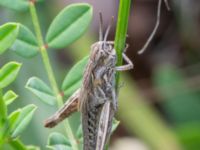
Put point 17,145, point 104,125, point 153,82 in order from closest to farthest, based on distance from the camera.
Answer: point 17,145, point 104,125, point 153,82

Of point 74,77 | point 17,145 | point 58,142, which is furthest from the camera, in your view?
point 74,77

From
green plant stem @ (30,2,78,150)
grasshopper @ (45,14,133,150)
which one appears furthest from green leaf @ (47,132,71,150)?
grasshopper @ (45,14,133,150)

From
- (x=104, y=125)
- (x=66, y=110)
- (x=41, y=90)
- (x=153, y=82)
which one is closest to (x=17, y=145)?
(x=41, y=90)

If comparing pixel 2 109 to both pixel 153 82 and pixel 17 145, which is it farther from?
pixel 153 82

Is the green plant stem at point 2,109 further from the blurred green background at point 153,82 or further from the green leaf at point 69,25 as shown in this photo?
the blurred green background at point 153,82

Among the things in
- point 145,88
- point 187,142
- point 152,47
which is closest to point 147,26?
point 152,47

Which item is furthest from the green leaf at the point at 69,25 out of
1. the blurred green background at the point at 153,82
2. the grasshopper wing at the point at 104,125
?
the blurred green background at the point at 153,82
